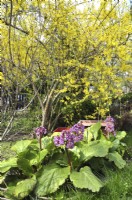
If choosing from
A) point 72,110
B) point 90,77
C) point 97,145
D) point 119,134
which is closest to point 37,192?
point 97,145

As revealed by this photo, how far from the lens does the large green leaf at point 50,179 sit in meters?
3.45

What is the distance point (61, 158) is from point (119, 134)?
1630mm

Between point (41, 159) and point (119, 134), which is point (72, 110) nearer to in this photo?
point (119, 134)

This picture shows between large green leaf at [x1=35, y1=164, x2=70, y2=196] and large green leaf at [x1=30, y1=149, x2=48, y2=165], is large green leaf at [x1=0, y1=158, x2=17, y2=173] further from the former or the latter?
large green leaf at [x1=35, y1=164, x2=70, y2=196]

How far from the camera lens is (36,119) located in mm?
8242

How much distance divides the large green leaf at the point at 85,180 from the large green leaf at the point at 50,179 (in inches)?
4.7

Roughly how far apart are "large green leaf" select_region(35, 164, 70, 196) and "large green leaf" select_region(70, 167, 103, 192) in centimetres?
12

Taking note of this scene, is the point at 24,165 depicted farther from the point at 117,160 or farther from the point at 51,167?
A: the point at 117,160

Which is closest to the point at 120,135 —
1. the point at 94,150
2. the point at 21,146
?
the point at 94,150

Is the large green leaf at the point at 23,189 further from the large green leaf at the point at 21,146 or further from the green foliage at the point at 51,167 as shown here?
the large green leaf at the point at 21,146

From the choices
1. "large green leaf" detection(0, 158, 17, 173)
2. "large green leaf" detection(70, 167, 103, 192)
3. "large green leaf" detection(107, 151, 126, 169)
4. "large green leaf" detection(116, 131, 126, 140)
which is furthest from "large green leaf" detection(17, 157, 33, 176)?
"large green leaf" detection(116, 131, 126, 140)

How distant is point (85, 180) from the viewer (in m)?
3.37

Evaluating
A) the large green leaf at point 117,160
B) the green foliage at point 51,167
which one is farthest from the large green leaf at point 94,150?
the large green leaf at point 117,160

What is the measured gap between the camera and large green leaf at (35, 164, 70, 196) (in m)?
3.45
